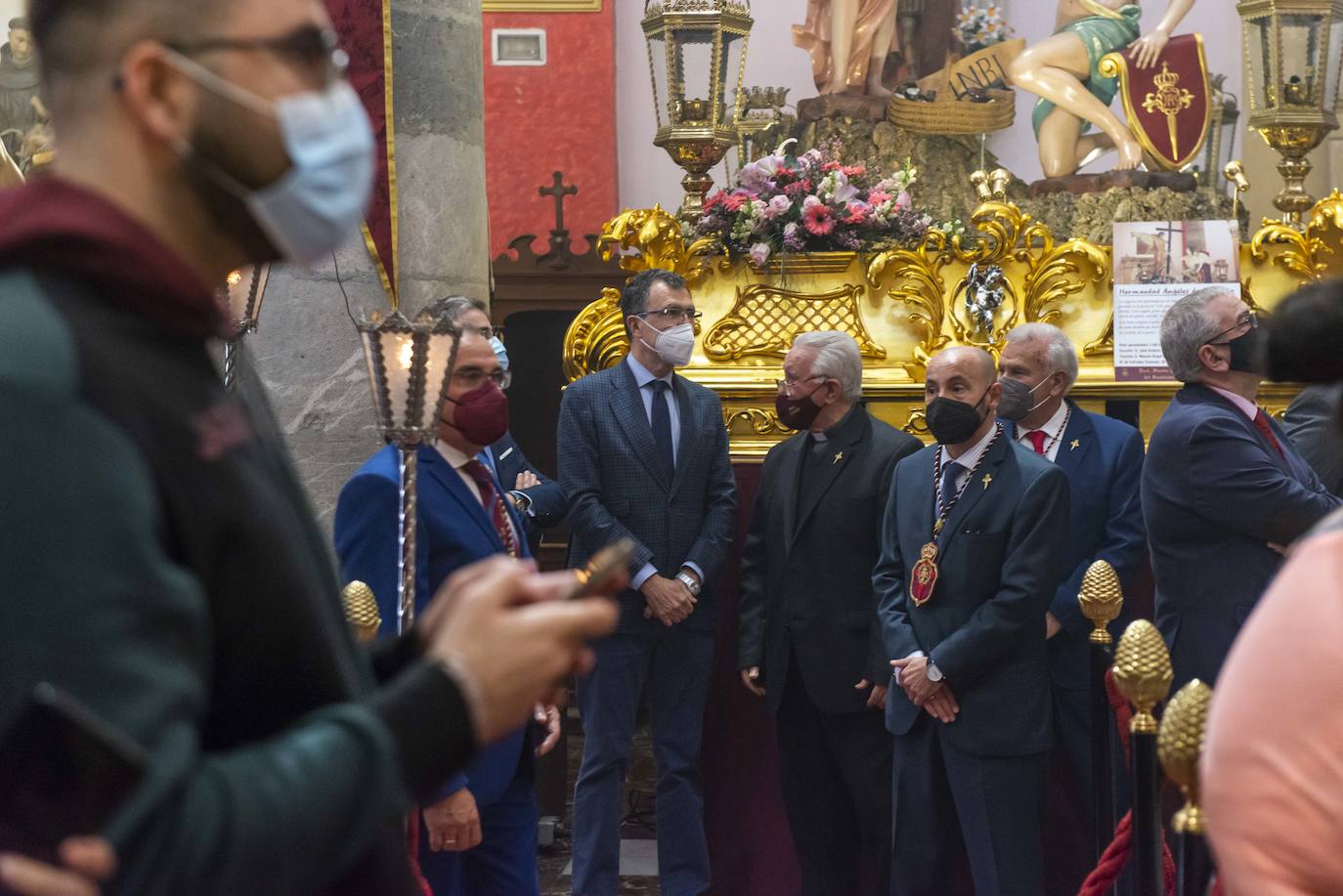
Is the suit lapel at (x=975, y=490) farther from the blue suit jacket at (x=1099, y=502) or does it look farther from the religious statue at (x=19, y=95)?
the religious statue at (x=19, y=95)

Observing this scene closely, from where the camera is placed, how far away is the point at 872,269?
20.1 ft

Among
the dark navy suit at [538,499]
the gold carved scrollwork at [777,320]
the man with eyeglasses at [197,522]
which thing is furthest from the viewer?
the gold carved scrollwork at [777,320]

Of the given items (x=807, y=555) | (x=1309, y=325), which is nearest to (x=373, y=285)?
(x=807, y=555)

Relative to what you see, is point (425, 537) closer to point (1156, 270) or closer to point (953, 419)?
point (953, 419)

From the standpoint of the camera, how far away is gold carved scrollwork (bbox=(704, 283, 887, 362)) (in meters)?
6.15

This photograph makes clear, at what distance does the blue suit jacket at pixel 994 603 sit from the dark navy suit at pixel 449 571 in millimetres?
1347

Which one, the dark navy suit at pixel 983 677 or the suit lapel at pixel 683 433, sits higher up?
the suit lapel at pixel 683 433

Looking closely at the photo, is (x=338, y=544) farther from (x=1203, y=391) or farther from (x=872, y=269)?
(x=872, y=269)

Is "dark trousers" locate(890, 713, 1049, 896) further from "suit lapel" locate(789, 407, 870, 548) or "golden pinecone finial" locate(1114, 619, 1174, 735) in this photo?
"golden pinecone finial" locate(1114, 619, 1174, 735)

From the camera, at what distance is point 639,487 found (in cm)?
559

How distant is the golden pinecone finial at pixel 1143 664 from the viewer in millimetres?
2672

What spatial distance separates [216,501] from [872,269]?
496cm

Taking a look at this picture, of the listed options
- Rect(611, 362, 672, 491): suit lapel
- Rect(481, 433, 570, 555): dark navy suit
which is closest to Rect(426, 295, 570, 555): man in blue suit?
Rect(481, 433, 570, 555): dark navy suit

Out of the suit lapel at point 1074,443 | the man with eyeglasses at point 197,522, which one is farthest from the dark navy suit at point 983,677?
the man with eyeglasses at point 197,522
